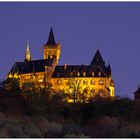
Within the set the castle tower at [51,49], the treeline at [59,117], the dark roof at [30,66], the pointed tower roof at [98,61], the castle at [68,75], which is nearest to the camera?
the treeline at [59,117]

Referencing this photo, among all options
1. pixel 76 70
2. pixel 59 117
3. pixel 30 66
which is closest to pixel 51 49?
→ pixel 30 66

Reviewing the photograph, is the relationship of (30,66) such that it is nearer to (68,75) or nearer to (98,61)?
(68,75)

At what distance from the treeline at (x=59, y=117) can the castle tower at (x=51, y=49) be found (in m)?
32.4

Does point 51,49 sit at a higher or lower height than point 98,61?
higher

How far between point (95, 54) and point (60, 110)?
4229 centimetres

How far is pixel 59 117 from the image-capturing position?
165 feet

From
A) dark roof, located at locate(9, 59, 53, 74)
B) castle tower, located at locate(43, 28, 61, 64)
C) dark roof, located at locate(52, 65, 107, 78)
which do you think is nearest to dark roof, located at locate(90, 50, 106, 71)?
dark roof, located at locate(52, 65, 107, 78)

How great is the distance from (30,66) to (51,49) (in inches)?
380

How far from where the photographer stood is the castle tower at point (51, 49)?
9888 centimetres

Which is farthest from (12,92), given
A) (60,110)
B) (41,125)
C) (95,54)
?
(95,54)

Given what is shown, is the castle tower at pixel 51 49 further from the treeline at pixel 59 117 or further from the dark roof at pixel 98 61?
the treeline at pixel 59 117

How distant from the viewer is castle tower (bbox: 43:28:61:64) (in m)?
98.9

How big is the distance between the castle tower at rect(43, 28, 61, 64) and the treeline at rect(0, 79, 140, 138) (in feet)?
106

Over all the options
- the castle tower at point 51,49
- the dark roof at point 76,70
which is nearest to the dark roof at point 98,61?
the dark roof at point 76,70
